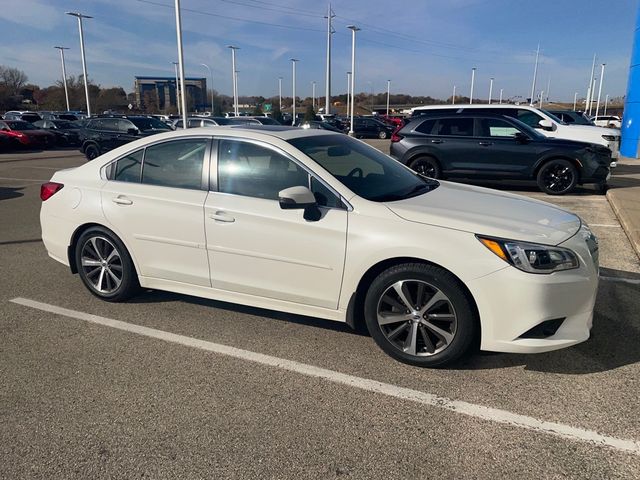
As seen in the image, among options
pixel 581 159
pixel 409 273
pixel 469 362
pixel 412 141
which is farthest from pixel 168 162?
pixel 581 159

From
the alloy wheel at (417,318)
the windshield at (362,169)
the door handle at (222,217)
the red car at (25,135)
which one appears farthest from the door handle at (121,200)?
the red car at (25,135)

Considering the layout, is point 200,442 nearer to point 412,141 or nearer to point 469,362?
point 469,362

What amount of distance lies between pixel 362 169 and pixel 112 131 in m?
17.2

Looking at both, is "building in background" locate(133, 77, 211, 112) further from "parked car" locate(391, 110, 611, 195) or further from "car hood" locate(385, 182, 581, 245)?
"car hood" locate(385, 182, 581, 245)

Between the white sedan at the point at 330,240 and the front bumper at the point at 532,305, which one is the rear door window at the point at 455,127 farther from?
the front bumper at the point at 532,305

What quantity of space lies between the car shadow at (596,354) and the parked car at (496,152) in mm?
6917

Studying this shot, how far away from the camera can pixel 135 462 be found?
2.48 metres

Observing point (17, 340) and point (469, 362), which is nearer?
point (469, 362)

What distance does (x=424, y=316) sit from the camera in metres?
3.29

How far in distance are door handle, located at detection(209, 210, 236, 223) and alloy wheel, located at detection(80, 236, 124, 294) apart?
117cm

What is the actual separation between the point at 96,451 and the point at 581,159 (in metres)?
10.6

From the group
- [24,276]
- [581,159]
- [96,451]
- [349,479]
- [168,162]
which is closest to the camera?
[349,479]

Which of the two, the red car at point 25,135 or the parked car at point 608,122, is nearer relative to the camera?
the red car at point 25,135

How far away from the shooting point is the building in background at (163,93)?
4031 inches
